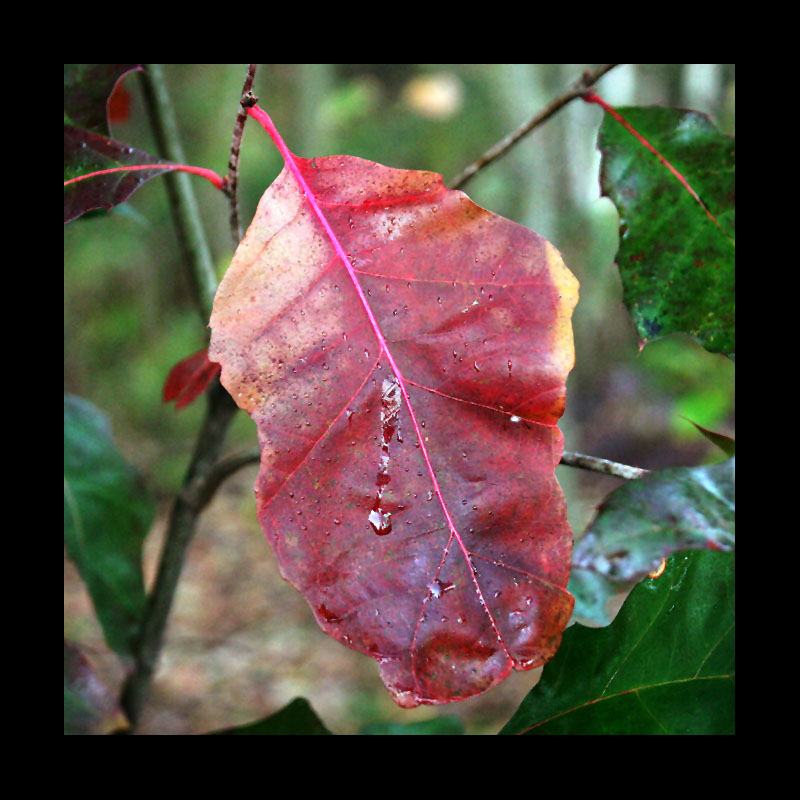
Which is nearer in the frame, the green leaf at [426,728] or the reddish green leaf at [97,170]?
the reddish green leaf at [97,170]

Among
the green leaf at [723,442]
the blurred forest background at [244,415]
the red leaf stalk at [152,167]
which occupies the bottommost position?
the blurred forest background at [244,415]

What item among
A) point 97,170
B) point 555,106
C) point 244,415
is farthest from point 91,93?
point 244,415

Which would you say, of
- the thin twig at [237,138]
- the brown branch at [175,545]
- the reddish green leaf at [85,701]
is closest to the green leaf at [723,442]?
the thin twig at [237,138]

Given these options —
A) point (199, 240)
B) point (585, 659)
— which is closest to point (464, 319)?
point (585, 659)

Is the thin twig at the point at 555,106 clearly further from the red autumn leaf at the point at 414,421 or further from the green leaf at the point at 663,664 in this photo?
the green leaf at the point at 663,664

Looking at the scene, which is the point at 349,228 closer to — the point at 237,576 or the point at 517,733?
the point at 517,733
